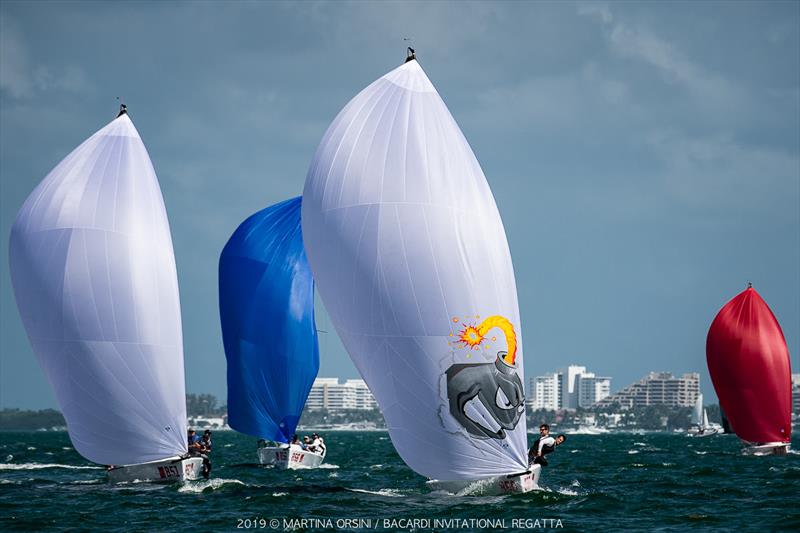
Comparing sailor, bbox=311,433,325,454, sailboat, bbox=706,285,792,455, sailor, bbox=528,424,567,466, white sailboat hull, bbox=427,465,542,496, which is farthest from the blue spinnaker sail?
sailboat, bbox=706,285,792,455

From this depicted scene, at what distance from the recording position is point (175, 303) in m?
34.1

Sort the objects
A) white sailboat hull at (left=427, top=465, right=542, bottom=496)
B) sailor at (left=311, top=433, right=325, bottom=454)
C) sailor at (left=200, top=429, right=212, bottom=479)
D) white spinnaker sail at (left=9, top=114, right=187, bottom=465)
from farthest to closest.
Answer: sailor at (left=311, top=433, right=325, bottom=454) → sailor at (left=200, top=429, right=212, bottom=479) → white spinnaker sail at (left=9, top=114, right=187, bottom=465) → white sailboat hull at (left=427, top=465, right=542, bottom=496)

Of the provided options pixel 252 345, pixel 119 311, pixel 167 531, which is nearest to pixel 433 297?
pixel 167 531

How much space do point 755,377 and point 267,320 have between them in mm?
25898

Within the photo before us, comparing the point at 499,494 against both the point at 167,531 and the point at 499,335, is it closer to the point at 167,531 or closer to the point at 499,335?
the point at 499,335

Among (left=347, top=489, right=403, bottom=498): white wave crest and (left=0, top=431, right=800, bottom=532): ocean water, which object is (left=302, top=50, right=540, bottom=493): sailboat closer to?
(left=0, top=431, right=800, bottom=532): ocean water

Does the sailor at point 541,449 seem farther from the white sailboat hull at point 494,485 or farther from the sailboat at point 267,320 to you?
the sailboat at point 267,320

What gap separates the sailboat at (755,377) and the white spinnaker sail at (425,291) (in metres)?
31.9

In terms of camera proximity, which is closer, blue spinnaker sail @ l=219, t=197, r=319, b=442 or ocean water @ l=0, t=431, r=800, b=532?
ocean water @ l=0, t=431, r=800, b=532

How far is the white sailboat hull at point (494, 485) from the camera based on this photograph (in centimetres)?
2725

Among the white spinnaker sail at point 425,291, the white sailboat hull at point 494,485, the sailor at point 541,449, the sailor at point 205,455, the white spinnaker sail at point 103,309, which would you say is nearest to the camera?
the white spinnaker sail at point 425,291

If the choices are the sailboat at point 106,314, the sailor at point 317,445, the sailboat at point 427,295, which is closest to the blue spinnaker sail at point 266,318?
the sailor at point 317,445

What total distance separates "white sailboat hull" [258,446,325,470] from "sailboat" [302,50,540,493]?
18388mm

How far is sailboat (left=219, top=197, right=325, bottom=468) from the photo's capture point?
4350 cm
